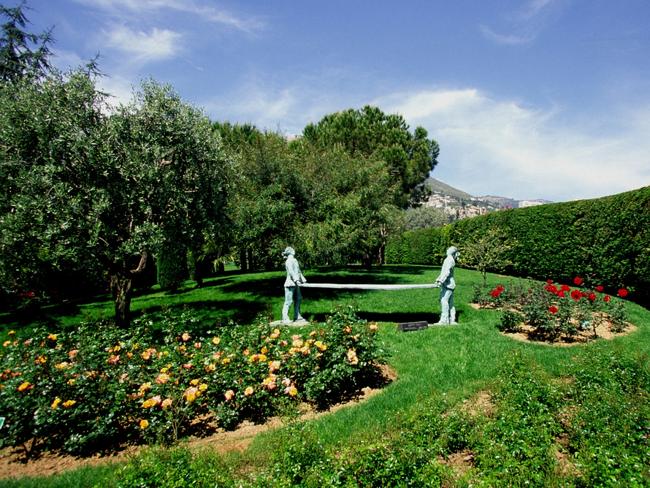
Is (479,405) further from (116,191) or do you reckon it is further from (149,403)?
(116,191)

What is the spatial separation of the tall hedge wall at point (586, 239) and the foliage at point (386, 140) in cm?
784

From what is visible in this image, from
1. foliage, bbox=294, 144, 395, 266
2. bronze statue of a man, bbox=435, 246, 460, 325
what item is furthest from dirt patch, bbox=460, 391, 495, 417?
foliage, bbox=294, 144, 395, 266

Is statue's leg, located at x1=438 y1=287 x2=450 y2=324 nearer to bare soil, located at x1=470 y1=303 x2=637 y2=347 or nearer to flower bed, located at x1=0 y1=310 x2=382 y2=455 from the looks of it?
bare soil, located at x1=470 y1=303 x2=637 y2=347

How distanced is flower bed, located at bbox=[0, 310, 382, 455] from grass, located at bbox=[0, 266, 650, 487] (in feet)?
1.89

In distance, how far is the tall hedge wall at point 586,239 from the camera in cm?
1355

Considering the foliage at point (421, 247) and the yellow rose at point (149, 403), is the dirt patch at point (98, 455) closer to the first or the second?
the yellow rose at point (149, 403)

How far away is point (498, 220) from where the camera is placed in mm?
23250

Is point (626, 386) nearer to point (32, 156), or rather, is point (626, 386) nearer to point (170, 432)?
point (170, 432)

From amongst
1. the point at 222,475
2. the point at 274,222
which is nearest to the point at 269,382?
the point at 222,475

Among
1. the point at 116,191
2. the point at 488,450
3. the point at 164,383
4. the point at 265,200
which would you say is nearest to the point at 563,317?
the point at 488,450

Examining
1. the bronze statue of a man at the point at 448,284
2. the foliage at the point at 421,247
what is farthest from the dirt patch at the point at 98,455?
the foliage at the point at 421,247

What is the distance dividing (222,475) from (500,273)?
23.3 m

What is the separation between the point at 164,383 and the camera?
5.05 m

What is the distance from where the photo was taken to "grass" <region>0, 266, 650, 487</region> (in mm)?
4016
